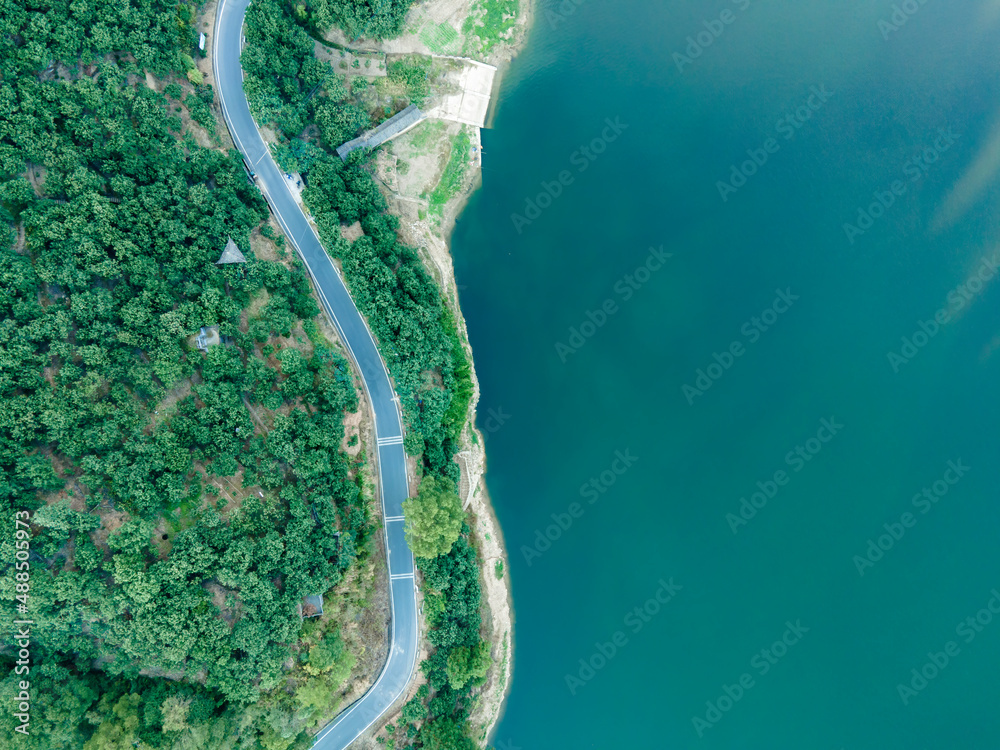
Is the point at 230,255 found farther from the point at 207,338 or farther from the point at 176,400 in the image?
the point at 176,400

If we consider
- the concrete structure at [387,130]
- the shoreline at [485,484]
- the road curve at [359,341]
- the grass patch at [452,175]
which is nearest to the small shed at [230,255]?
the road curve at [359,341]

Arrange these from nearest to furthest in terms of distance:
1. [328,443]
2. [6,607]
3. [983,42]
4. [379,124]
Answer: [6,607], [328,443], [379,124], [983,42]

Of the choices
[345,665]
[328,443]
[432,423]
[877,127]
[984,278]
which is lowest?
[345,665]

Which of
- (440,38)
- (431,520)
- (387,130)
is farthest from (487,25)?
(431,520)

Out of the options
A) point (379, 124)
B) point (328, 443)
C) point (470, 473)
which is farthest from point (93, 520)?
point (379, 124)

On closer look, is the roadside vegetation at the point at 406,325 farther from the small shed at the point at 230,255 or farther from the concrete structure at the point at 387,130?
the small shed at the point at 230,255

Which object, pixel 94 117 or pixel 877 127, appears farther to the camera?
pixel 877 127

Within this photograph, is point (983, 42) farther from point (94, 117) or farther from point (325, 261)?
point (94, 117)
